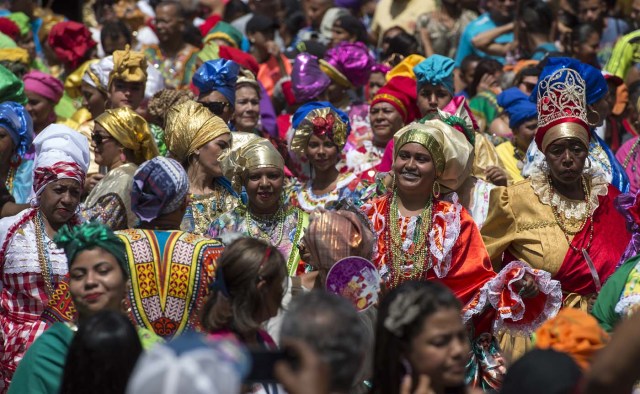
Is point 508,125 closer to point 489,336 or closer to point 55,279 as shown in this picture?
point 489,336

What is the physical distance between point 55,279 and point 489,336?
95.0 inches

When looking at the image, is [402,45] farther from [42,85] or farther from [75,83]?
[42,85]

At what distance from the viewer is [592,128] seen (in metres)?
8.72

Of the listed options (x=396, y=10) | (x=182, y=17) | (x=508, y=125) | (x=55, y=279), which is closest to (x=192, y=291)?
(x=55, y=279)

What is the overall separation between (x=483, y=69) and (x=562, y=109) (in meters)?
3.83

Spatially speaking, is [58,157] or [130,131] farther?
[130,131]

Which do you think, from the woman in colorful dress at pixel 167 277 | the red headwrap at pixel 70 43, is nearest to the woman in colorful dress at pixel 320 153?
the woman in colorful dress at pixel 167 277

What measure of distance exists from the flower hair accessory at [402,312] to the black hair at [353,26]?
769 cm

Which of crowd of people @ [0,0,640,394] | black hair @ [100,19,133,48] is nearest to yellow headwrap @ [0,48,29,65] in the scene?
crowd of people @ [0,0,640,394]

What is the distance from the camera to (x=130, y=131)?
28.3ft

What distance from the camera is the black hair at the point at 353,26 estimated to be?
1240 cm

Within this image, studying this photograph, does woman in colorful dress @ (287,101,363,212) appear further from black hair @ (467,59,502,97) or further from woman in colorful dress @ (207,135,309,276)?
black hair @ (467,59,502,97)

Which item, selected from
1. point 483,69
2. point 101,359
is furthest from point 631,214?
point 483,69

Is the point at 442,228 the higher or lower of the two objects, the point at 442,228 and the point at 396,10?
the lower
